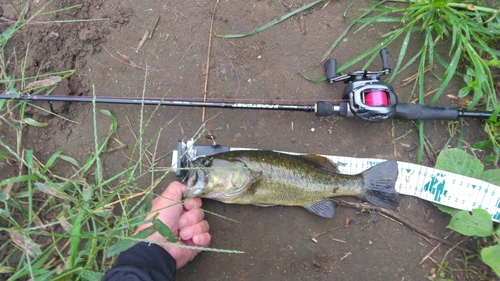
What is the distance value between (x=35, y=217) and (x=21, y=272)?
0.46 meters

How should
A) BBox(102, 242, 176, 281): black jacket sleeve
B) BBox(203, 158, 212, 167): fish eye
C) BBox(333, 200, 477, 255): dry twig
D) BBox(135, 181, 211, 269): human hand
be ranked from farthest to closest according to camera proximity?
BBox(333, 200, 477, 255): dry twig, BBox(135, 181, 211, 269): human hand, BBox(203, 158, 212, 167): fish eye, BBox(102, 242, 176, 281): black jacket sleeve

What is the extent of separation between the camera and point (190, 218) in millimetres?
3127

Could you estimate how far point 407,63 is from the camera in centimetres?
341

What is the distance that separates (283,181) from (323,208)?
0.47m

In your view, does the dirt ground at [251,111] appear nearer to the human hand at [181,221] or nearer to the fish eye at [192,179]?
the human hand at [181,221]

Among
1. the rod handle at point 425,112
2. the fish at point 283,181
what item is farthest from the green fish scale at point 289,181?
the rod handle at point 425,112

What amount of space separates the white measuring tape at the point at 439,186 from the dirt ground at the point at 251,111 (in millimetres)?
128

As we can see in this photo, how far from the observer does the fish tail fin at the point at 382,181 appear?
123 inches

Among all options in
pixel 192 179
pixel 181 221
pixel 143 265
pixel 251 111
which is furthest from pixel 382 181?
pixel 143 265

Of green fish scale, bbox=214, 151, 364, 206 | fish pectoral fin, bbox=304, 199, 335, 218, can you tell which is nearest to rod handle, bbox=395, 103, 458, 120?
green fish scale, bbox=214, 151, 364, 206

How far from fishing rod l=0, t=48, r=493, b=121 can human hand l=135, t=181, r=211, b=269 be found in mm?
765

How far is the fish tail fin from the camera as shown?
3.13 metres

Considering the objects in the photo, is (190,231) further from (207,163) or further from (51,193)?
(51,193)

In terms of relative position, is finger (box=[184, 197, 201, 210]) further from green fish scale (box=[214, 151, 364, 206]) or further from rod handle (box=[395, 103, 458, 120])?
rod handle (box=[395, 103, 458, 120])
